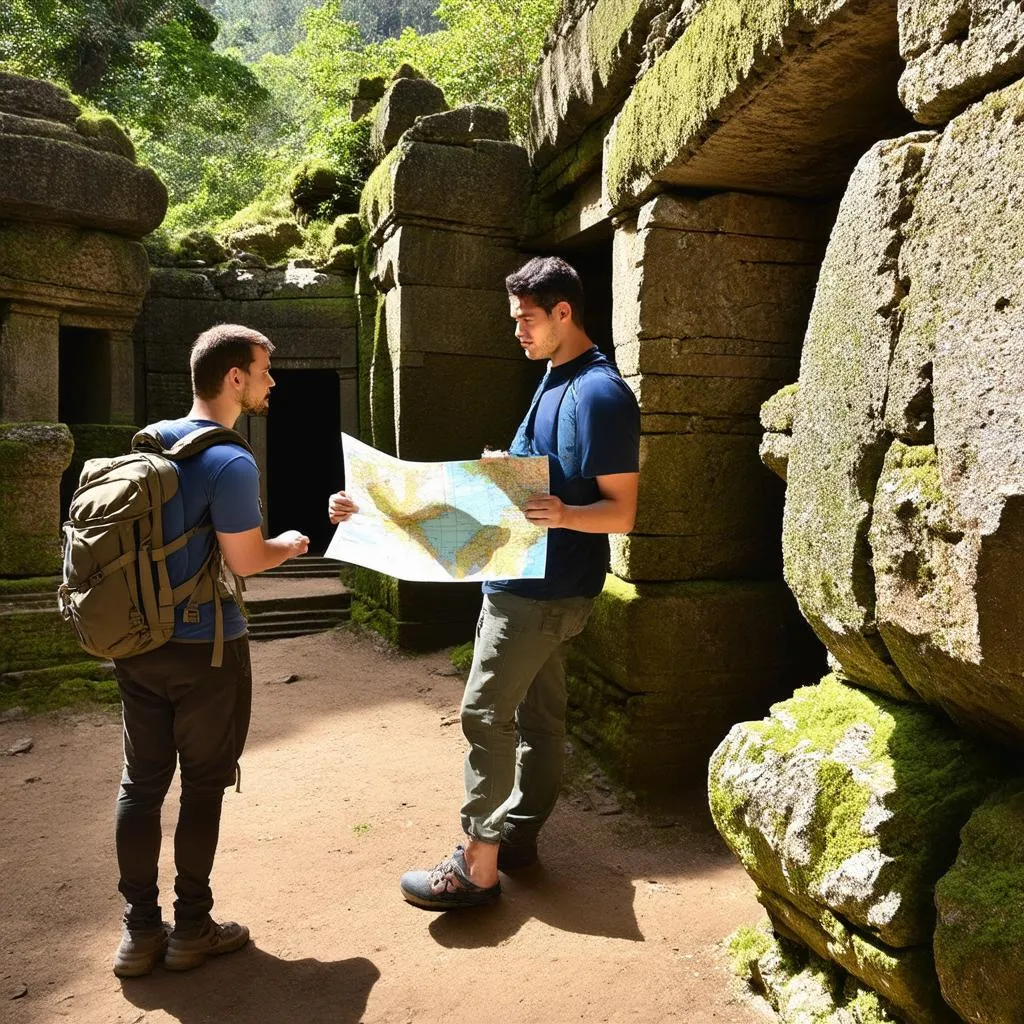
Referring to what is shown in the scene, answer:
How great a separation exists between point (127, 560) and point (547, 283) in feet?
4.91

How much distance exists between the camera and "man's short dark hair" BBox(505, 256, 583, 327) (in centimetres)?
294

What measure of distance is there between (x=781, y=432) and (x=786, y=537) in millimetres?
662

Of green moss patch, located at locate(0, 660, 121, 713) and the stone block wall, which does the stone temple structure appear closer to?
green moss patch, located at locate(0, 660, 121, 713)

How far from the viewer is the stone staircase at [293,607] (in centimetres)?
782

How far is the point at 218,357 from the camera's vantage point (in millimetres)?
2725

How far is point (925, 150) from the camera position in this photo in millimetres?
2074

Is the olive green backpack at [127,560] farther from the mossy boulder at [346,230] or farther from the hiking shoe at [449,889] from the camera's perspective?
the mossy boulder at [346,230]

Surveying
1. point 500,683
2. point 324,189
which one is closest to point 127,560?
point 500,683

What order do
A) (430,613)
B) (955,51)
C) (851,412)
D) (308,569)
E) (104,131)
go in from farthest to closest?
(308,569), (104,131), (430,613), (851,412), (955,51)

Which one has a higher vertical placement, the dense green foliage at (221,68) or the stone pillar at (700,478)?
the dense green foliage at (221,68)

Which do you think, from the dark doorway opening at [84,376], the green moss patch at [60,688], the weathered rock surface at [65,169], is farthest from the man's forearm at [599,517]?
the dark doorway opening at [84,376]

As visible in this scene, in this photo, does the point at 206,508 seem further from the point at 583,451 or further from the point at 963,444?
the point at 963,444

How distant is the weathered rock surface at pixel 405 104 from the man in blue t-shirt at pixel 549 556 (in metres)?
4.55

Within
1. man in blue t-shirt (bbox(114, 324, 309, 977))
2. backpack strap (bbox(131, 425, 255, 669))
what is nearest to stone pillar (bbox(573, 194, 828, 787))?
man in blue t-shirt (bbox(114, 324, 309, 977))
